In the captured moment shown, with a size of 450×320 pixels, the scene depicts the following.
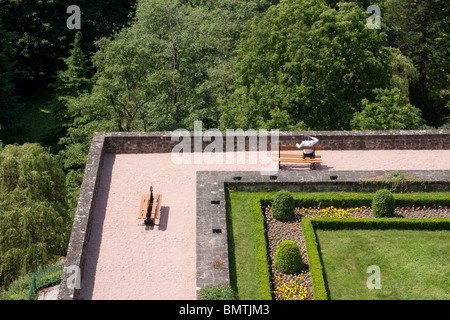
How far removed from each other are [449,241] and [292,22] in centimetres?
2032

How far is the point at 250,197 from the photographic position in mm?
26141

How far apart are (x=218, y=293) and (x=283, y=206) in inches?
200

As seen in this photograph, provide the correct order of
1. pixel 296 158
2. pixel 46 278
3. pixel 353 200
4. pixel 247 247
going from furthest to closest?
pixel 46 278 → pixel 296 158 → pixel 353 200 → pixel 247 247

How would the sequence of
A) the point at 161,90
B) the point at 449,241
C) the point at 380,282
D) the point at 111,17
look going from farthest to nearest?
the point at 111,17
the point at 161,90
the point at 449,241
the point at 380,282

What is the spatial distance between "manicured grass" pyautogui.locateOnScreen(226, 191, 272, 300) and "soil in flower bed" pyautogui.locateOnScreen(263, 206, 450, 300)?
0.40 metres

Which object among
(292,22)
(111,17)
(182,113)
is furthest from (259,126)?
(111,17)

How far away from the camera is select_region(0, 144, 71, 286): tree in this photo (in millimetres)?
31516

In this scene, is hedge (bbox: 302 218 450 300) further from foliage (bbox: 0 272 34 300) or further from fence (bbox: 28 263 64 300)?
foliage (bbox: 0 272 34 300)

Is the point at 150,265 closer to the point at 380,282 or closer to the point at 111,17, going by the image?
the point at 380,282

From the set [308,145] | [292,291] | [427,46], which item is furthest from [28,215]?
[427,46]

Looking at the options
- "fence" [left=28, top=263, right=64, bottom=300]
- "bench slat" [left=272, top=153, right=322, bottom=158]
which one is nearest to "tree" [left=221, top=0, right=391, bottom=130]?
"bench slat" [left=272, top=153, right=322, bottom=158]

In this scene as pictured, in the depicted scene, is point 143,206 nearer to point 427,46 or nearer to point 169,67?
point 169,67

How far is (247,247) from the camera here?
23.7 meters

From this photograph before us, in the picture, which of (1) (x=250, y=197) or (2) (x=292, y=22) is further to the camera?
A: (2) (x=292, y=22)
